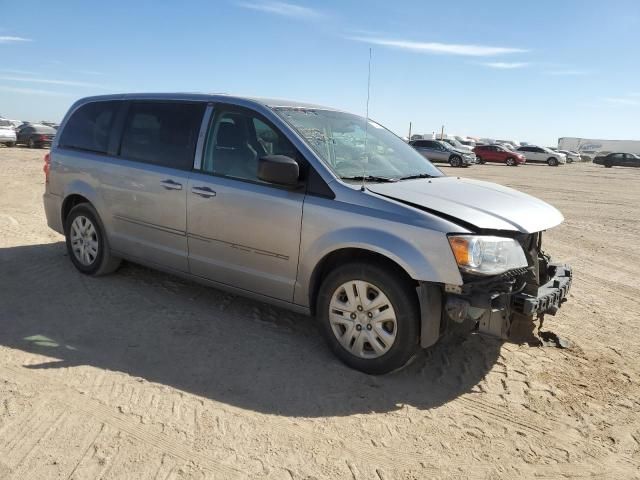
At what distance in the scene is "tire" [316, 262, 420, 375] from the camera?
3.55 meters

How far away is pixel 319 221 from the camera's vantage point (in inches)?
152

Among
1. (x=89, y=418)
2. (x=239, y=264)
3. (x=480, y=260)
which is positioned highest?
(x=480, y=260)

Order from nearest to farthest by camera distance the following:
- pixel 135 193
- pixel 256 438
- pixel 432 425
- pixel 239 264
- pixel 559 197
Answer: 1. pixel 256 438
2. pixel 432 425
3. pixel 239 264
4. pixel 135 193
5. pixel 559 197

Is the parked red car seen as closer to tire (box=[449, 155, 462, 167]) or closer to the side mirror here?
tire (box=[449, 155, 462, 167])

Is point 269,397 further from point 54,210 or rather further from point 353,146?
point 54,210

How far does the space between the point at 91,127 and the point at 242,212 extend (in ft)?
8.36

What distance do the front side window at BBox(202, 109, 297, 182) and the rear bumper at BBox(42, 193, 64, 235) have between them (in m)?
2.36

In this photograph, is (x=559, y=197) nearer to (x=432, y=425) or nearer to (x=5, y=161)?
(x=432, y=425)

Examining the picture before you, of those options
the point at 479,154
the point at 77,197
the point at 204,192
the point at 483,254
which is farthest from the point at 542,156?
the point at 483,254

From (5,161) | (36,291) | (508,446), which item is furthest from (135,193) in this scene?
(5,161)

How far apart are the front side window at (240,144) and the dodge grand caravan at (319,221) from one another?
0.04ft

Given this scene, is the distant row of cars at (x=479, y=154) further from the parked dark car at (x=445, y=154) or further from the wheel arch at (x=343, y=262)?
the wheel arch at (x=343, y=262)

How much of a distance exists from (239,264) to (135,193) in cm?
146

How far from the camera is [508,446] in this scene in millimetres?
3045
